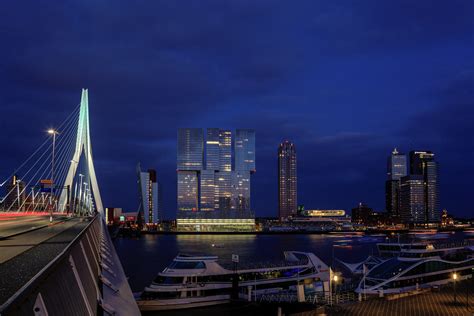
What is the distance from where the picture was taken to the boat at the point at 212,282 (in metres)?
36.7

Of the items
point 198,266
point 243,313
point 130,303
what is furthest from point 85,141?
point 130,303

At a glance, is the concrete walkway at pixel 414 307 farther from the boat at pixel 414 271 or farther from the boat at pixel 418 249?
the boat at pixel 418 249

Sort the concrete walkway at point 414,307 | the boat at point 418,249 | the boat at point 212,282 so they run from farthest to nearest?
the boat at point 418,249 < the boat at point 212,282 < the concrete walkway at point 414,307

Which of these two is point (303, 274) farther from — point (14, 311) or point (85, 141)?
point (14, 311)

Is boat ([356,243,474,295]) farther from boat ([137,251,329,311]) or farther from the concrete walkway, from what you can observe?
boat ([137,251,329,311])

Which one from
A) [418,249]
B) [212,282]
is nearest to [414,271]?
[418,249]

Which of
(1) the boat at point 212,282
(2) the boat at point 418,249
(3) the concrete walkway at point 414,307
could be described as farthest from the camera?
(2) the boat at point 418,249

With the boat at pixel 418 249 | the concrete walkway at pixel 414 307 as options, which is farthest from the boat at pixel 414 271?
the concrete walkway at pixel 414 307

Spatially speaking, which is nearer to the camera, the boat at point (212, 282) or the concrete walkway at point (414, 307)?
the concrete walkway at point (414, 307)

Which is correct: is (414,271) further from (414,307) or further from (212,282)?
(212,282)

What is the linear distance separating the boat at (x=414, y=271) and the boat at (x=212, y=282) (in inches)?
232

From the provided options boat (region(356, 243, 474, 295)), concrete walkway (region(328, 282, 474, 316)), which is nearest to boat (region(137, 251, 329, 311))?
boat (region(356, 243, 474, 295))

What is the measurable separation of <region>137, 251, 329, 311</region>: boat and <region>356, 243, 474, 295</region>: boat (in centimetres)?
589

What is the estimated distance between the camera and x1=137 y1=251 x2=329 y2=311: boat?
36.7 metres
